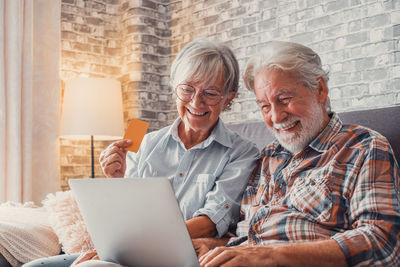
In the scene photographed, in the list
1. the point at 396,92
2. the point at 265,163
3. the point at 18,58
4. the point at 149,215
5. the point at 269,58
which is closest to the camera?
the point at 149,215

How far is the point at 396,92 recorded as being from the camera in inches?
92.4

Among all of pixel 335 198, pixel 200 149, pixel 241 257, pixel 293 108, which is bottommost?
pixel 241 257

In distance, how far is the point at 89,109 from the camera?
2967 mm

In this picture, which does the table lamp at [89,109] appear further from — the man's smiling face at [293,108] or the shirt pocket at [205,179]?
the man's smiling face at [293,108]

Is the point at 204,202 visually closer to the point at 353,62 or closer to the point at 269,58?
the point at 269,58

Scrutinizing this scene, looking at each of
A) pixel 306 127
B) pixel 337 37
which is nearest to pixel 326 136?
pixel 306 127

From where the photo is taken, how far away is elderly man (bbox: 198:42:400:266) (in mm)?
1059

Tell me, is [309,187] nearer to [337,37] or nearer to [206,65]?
[206,65]

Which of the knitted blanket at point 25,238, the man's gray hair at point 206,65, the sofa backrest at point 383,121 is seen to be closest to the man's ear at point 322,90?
the sofa backrest at point 383,121

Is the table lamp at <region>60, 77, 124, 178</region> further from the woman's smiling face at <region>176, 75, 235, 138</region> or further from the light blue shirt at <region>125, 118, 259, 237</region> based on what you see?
the woman's smiling face at <region>176, 75, 235, 138</region>

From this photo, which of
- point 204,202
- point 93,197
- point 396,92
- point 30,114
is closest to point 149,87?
point 30,114

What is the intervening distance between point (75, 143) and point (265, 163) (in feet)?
7.31

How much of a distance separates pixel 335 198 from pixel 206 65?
60 cm

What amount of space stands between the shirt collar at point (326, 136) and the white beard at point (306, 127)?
2 centimetres
